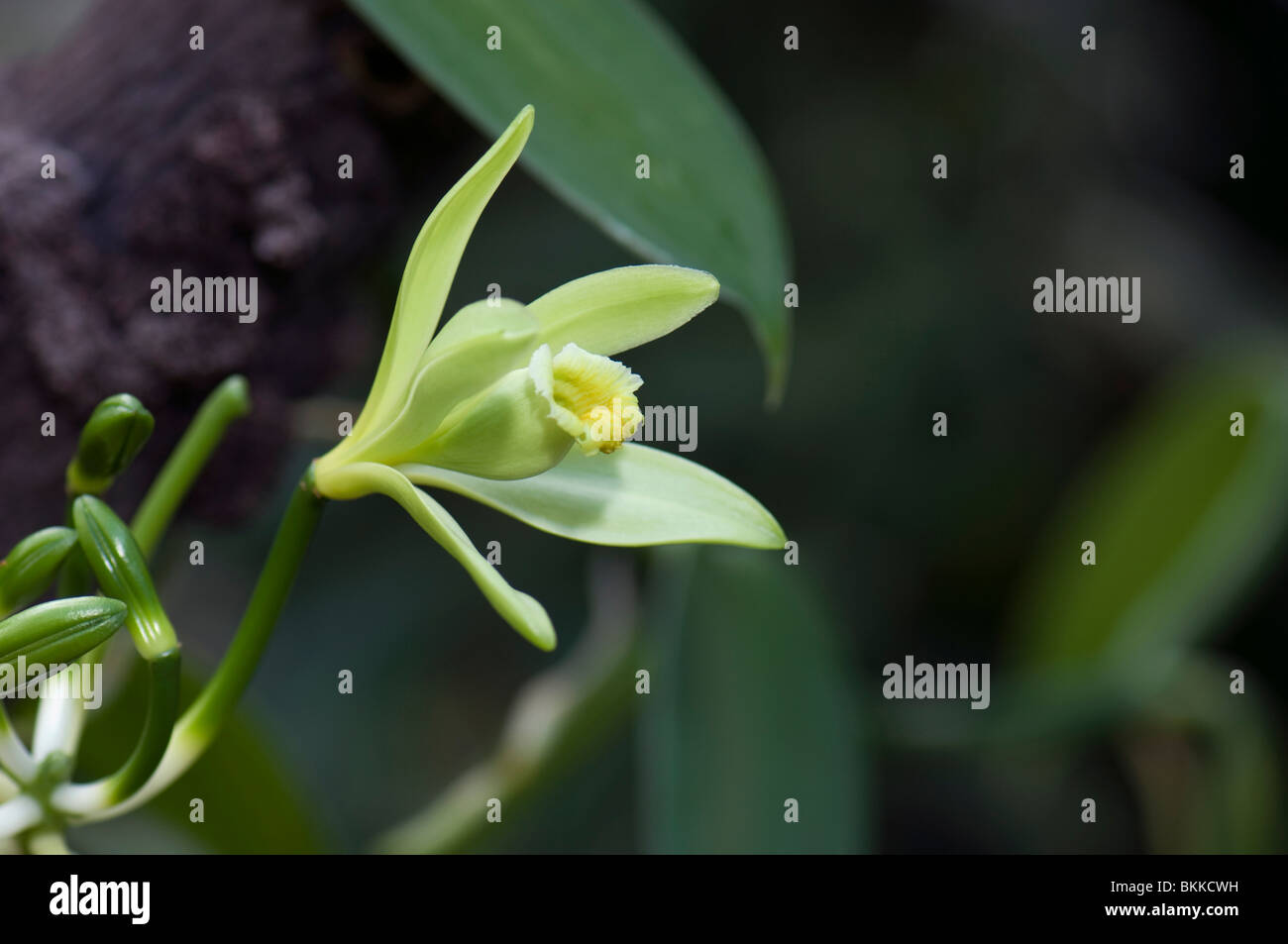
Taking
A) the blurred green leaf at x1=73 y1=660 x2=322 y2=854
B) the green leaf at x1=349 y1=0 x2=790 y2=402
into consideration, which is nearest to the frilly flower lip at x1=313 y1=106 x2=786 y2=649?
the green leaf at x1=349 y1=0 x2=790 y2=402

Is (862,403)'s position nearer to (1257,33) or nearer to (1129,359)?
(1129,359)

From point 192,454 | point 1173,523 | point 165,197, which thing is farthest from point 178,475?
point 1173,523

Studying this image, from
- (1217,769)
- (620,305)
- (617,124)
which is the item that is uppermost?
(617,124)

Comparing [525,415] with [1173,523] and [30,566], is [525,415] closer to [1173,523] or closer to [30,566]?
[30,566]

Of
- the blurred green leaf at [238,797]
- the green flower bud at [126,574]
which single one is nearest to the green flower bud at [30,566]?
the green flower bud at [126,574]

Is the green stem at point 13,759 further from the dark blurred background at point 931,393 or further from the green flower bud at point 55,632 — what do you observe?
the dark blurred background at point 931,393

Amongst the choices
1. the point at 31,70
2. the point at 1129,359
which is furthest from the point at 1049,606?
the point at 31,70
